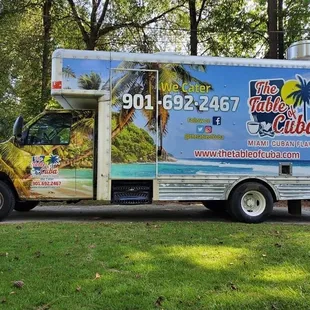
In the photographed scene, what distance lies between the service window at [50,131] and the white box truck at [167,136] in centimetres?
2

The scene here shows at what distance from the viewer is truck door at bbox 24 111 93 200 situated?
866cm

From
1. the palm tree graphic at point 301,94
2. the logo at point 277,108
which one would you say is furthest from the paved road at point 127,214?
the palm tree graphic at point 301,94

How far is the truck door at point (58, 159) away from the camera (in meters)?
8.66

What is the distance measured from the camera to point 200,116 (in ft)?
28.4

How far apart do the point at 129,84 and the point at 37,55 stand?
10893 mm

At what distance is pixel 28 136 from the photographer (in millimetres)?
8734

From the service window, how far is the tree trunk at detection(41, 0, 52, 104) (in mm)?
8216

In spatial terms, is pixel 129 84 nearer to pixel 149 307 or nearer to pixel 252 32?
pixel 149 307

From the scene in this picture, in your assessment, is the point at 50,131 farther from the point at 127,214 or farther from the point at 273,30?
the point at 273,30

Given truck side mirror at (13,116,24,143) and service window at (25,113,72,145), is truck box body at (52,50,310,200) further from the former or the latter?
truck side mirror at (13,116,24,143)

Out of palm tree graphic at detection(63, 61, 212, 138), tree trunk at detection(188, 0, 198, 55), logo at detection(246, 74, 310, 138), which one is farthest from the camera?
tree trunk at detection(188, 0, 198, 55)

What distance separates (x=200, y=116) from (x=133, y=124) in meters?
1.32

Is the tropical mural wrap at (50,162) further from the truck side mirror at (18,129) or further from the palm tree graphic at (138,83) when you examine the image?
the palm tree graphic at (138,83)

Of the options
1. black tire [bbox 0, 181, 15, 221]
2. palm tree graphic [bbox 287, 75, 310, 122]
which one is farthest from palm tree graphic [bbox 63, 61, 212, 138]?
black tire [bbox 0, 181, 15, 221]
